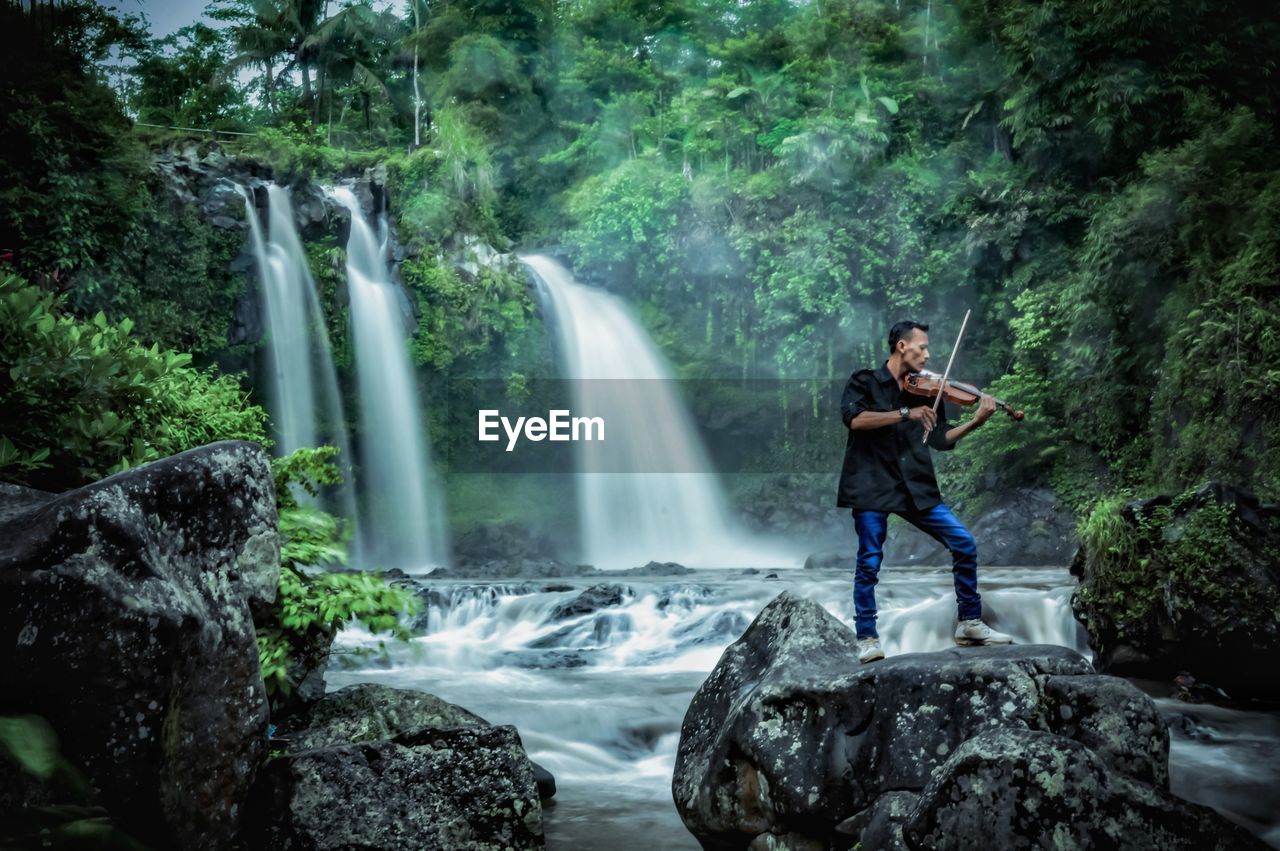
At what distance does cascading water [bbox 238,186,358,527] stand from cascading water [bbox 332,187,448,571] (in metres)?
0.86

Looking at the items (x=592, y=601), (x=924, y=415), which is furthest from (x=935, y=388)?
(x=592, y=601)

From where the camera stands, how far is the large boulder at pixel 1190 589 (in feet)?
23.8

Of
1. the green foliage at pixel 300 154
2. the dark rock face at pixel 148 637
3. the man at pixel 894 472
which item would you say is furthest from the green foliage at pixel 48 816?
the green foliage at pixel 300 154

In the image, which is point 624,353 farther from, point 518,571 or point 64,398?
point 64,398

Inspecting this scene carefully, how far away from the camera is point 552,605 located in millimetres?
12117

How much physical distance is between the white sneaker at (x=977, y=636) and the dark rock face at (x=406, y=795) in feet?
6.77

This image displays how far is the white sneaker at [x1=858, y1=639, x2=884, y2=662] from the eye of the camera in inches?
171

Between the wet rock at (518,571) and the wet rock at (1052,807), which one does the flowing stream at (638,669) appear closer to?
the wet rock at (518,571)

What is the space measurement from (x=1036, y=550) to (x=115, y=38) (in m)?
16.9

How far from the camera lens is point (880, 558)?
15.7 ft


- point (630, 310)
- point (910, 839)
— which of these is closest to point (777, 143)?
point (630, 310)

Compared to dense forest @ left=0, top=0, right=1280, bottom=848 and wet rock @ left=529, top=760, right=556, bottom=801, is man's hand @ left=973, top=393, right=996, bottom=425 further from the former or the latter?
wet rock @ left=529, top=760, right=556, bottom=801

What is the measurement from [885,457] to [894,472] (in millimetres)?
83

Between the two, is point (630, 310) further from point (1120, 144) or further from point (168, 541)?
point (168, 541)
